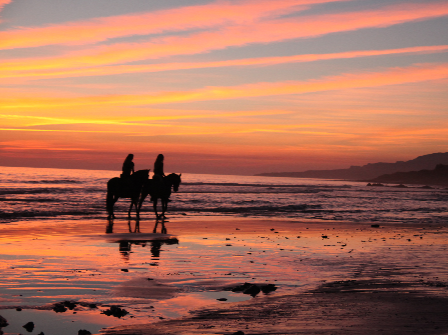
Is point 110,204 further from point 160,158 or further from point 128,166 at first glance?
point 160,158

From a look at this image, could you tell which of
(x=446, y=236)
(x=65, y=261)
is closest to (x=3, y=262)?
(x=65, y=261)

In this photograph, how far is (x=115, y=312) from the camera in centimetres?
668

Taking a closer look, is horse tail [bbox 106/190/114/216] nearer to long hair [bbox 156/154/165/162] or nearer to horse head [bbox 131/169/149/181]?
horse head [bbox 131/169/149/181]

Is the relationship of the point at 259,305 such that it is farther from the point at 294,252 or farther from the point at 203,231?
the point at 203,231

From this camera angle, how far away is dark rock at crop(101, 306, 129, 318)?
6.65 m

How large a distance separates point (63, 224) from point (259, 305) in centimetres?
1455

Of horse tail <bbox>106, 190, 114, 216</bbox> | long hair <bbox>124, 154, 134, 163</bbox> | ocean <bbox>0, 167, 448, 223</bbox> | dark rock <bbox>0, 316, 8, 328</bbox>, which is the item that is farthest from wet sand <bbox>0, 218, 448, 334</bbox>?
ocean <bbox>0, 167, 448, 223</bbox>

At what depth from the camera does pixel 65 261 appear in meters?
10.7

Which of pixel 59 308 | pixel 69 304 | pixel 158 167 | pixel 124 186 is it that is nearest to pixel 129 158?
pixel 124 186

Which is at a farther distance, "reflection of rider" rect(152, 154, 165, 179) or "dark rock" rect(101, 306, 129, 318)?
"reflection of rider" rect(152, 154, 165, 179)

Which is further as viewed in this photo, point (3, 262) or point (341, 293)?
point (3, 262)

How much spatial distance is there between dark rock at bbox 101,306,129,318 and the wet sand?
9 cm

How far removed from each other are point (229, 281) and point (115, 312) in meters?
2.87

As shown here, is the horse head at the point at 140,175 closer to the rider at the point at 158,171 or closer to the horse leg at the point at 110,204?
the rider at the point at 158,171
